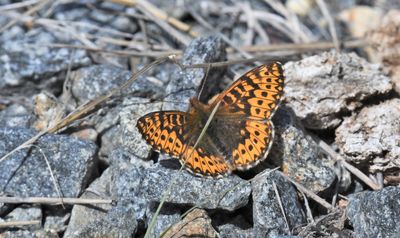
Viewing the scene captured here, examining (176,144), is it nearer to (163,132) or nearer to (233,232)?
(163,132)

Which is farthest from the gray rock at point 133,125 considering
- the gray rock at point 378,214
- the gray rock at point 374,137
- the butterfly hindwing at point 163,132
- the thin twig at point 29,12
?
the thin twig at point 29,12

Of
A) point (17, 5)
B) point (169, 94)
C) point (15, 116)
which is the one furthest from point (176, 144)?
point (17, 5)

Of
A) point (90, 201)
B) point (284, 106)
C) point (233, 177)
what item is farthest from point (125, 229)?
point (284, 106)

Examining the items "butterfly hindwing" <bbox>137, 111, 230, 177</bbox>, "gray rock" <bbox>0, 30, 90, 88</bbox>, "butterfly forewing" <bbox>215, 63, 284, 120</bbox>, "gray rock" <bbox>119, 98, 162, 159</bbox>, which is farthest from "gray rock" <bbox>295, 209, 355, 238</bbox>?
"gray rock" <bbox>0, 30, 90, 88</bbox>

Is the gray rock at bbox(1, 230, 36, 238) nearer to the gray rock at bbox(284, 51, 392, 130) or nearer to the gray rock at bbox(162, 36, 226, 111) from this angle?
the gray rock at bbox(162, 36, 226, 111)

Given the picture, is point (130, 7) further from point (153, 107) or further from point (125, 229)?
point (125, 229)
